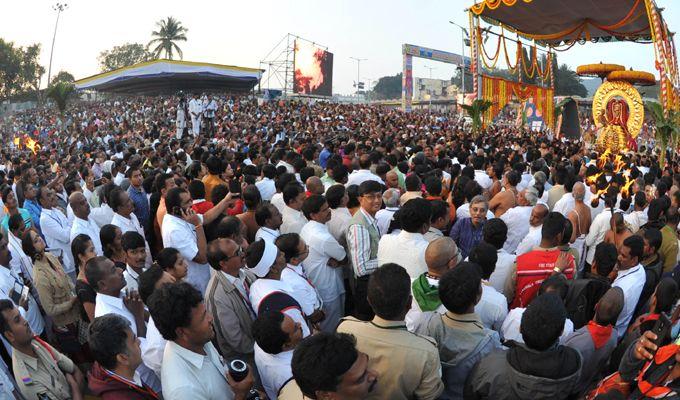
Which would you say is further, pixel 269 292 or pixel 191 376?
pixel 269 292

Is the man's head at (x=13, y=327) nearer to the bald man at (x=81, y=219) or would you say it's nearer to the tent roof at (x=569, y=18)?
the bald man at (x=81, y=219)

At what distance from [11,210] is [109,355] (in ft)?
13.9

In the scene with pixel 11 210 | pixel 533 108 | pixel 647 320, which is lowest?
pixel 647 320

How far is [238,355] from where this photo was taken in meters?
3.23

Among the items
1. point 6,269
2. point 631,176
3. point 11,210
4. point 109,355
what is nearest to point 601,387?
point 109,355

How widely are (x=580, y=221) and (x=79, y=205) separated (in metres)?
5.07

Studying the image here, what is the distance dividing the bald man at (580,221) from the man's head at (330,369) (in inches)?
158

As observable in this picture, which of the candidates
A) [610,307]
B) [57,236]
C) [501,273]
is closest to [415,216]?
[501,273]

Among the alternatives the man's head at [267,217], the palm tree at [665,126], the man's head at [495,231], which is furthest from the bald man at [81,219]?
the palm tree at [665,126]

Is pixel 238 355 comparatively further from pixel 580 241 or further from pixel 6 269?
pixel 580 241

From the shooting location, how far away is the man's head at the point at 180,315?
2.35 metres

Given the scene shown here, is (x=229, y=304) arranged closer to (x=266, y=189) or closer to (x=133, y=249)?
(x=133, y=249)

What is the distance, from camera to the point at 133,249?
3.55 metres

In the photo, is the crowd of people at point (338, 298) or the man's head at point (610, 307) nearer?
the crowd of people at point (338, 298)
